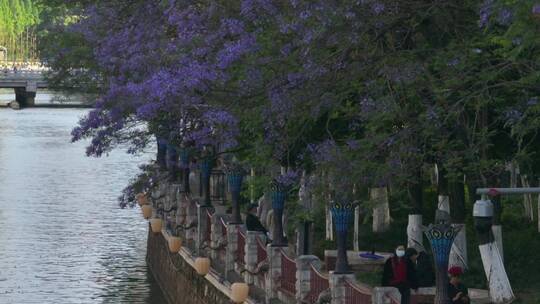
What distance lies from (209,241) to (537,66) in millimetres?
14809

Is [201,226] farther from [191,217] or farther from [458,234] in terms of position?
[458,234]

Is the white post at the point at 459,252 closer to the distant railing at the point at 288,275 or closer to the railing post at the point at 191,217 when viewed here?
the distant railing at the point at 288,275

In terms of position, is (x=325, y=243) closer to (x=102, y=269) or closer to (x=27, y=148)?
(x=102, y=269)

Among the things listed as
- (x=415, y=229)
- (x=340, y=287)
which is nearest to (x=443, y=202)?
(x=415, y=229)

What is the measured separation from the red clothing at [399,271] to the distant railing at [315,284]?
1346 millimetres

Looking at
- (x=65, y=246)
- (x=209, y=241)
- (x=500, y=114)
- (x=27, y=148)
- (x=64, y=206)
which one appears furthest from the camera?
(x=27, y=148)

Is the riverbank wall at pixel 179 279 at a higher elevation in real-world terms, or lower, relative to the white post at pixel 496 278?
lower

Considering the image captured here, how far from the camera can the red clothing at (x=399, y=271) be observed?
22.1 metres

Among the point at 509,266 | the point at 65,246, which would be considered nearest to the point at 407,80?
the point at 509,266

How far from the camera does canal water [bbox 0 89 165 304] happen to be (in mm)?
40875

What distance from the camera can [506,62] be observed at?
2111cm

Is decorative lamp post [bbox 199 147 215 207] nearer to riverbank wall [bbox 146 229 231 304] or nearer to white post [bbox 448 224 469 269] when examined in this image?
riverbank wall [bbox 146 229 231 304]

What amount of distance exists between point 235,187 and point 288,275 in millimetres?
6701

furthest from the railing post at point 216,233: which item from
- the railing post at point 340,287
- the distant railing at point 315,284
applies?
the railing post at point 340,287
